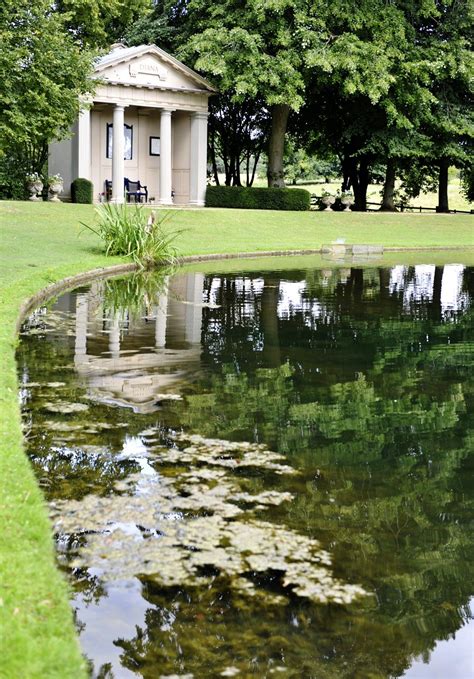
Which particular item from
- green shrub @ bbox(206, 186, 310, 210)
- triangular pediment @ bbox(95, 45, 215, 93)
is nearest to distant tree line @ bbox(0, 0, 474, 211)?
triangular pediment @ bbox(95, 45, 215, 93)

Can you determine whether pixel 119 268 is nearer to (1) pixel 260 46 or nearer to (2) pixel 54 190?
(2) pixel 54 190

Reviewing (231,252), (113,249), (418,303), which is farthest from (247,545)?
(231,252)

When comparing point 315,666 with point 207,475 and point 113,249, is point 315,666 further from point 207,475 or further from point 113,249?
point 113,249

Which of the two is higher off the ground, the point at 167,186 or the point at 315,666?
the point at 167,186

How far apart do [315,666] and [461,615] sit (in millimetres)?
991

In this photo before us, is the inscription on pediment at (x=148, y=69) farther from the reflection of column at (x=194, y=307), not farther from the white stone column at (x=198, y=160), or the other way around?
the reflection of column at (x=194, y=307)

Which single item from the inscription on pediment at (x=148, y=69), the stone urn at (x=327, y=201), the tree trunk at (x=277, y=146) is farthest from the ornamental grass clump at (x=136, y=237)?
the stone urn at (x=327, y=201)

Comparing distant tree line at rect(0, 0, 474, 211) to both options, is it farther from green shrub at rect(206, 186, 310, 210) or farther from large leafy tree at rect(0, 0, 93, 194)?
large leafy tree at rect(0, 0, 93, 194)

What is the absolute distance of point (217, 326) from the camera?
47.0 ft

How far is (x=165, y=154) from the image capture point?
41906 millimetres

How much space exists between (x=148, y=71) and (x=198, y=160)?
4643 millimetres

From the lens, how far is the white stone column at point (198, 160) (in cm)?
4356

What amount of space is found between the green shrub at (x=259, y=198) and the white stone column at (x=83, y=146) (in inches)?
241

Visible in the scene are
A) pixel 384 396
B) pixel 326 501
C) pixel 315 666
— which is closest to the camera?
pixel 315 666
